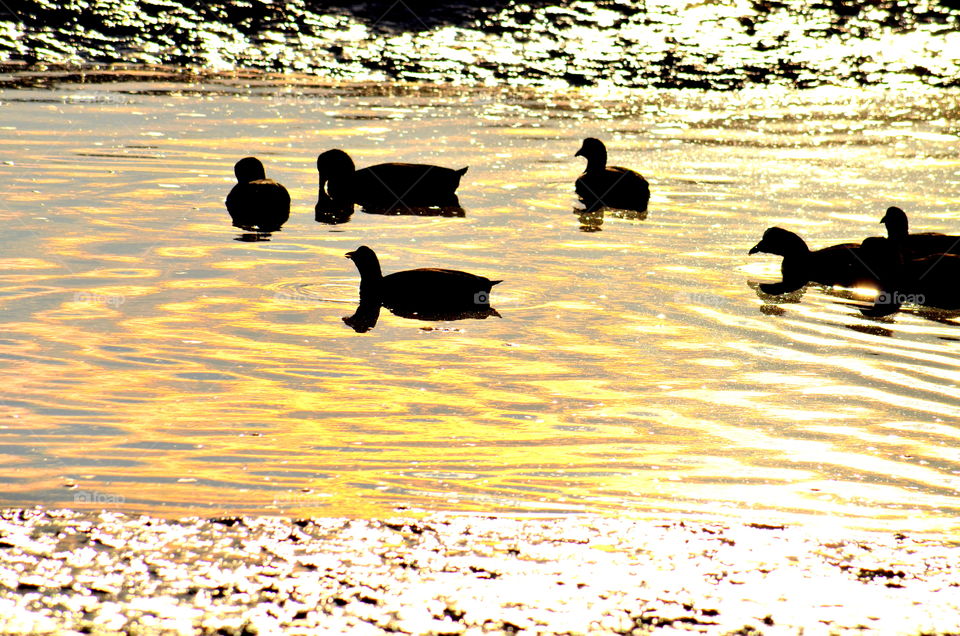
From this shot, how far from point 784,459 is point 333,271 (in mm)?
5354

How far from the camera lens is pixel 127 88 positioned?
21.2 meters

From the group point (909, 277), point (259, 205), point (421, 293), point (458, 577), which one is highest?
point (259, 205)

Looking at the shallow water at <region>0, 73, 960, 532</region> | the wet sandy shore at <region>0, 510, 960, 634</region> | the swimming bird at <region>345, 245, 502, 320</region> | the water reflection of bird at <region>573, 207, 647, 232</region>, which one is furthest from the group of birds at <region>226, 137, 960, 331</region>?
the wet sandy shore at <region>0, 510, 960, 634</region>

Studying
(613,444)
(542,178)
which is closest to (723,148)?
(542,178)

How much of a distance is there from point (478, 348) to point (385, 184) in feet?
18.9

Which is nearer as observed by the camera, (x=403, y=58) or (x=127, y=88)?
(x=127, y=88)

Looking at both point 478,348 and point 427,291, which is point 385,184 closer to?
point 427,291

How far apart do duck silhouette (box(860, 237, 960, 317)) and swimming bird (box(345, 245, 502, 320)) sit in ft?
10.6

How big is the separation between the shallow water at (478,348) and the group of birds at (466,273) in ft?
0.78

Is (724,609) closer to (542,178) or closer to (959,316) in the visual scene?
(959,316)

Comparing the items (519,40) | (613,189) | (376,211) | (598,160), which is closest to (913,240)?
(613,189)

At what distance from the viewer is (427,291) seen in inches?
391

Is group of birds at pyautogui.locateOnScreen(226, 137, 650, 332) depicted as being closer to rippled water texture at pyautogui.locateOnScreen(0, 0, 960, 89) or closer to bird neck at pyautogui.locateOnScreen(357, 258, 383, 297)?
bird neck at pyautogui.locateOnScreen(357, 258, 383, 297)

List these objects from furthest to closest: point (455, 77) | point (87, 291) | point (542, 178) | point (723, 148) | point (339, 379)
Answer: point (455, 77), point (723, 148), point (542, 178), point (87, 291), point (339, 379)
